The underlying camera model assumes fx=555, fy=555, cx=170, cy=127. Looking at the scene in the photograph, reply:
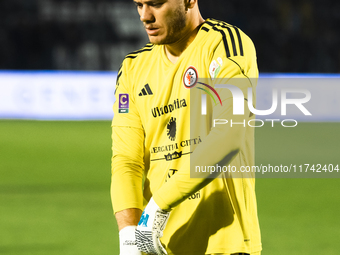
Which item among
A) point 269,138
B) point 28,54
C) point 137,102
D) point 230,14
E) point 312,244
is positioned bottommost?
point 312,244

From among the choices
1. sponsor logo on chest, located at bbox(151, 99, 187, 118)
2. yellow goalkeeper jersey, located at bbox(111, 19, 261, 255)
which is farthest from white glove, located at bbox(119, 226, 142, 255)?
sponsor logo on chest, located at bbox(151, 99, 187, 118)

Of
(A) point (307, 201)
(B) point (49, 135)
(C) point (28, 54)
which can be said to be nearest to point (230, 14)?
(C) point (28, 54)

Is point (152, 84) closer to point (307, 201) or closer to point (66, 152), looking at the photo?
point (307, 201)

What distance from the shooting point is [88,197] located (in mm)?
7320

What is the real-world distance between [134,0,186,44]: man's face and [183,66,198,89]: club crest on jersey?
0.42 feet

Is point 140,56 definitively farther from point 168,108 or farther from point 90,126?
point 90,126

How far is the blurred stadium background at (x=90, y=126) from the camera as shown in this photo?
19.5ft

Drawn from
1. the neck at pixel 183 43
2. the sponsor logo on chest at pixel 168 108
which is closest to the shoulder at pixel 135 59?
the neck at pixel 183 43

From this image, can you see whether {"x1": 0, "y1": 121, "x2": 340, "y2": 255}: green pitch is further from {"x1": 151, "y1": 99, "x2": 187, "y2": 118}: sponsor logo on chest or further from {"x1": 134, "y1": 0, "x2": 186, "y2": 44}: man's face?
{"x1": 134, "y1": 0, "x2": 186, "y2": 44}: man's face

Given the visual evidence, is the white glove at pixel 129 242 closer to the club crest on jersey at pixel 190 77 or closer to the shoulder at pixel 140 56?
the club crest on jersey at pixel 190 77

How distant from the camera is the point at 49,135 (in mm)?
12555

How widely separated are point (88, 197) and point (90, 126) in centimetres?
684

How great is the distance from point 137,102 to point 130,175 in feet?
0.94

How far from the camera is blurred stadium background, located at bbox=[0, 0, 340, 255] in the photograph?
5.95 meters
